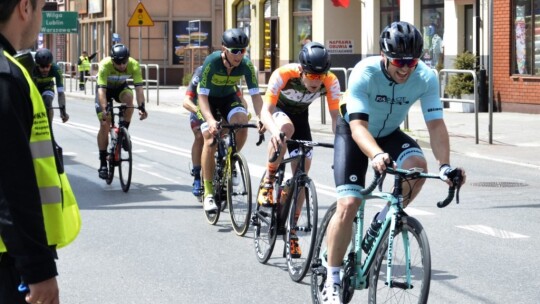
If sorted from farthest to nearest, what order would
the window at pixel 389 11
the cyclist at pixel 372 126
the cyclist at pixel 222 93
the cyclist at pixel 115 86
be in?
1. the window at pixel 389 11
2. the cyclist at pixel 115 86
3. the cyclist at pixel 222 93
4. the cyclist at pixel 372 126

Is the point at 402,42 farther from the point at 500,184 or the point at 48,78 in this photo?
the point at 48,78

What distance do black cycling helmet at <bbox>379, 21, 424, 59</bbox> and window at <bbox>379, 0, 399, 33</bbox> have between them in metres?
26.9

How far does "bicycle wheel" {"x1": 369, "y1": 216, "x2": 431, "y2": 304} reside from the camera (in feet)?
17.7

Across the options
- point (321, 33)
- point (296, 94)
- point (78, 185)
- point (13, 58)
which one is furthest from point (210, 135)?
point (321, 33)

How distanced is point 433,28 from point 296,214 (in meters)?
22.8

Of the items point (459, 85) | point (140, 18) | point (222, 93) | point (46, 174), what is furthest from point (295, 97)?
point (140, 18)

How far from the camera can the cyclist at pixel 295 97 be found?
7.78 m

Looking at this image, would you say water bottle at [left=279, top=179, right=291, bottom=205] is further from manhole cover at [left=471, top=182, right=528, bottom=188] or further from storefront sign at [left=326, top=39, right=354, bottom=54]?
storefront sign at [left=326, top=39, right=354, bottom=54]

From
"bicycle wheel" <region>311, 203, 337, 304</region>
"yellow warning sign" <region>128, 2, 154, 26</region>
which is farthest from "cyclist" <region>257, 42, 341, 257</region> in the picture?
"yellow warning sign" <region>128, 2, 154, 26</region>

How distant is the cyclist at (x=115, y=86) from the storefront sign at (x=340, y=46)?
22.7 metres

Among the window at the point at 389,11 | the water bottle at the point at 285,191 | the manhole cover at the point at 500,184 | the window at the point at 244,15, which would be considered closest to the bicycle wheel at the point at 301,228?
the water bottle at the point at 285,191

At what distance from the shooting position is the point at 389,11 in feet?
108

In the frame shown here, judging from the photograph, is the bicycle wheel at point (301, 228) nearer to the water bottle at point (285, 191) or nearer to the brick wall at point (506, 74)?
the water bottle at point (285, 191)

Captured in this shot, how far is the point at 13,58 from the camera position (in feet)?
11.6
